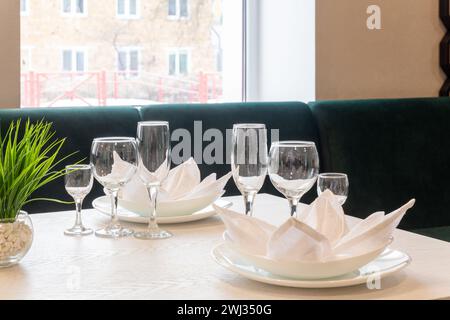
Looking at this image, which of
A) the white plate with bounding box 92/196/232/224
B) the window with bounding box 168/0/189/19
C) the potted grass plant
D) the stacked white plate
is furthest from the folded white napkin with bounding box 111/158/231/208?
the window with bounding box 168/0/189/19

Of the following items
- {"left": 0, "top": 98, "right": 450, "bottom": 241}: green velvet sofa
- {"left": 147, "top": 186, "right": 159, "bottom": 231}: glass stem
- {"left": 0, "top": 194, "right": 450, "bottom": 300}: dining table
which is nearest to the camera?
{"left": 0, "top": 194, "right": 450, "bottom": 300}: dining table

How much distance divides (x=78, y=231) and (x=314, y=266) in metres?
0.59

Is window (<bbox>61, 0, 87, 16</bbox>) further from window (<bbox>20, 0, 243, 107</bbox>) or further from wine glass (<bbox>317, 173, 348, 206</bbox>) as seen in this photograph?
wine glass (<bbox>317, 173, 348, 206</bbox>)

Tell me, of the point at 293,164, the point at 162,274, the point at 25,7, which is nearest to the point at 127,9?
the point at 25,7

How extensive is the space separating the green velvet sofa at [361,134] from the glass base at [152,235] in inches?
37.1

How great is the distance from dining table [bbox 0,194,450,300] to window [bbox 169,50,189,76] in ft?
5.55

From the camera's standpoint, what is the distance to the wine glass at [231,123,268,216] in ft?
4.21

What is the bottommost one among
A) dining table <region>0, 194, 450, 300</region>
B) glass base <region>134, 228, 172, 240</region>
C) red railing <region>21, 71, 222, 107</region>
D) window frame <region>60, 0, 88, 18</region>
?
dining table <region>0, 194, 450, 300</region>

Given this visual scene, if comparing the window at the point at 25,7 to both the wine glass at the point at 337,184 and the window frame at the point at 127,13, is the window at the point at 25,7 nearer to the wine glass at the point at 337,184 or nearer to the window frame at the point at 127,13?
the window frame at the point at 127,13

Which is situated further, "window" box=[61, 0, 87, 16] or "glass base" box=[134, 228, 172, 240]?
"window" box=[61, 0, 87, 16]

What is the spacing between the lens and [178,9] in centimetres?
302

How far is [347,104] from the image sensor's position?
8.80 feet

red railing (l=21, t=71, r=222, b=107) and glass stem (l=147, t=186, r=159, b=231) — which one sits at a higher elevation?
red railing (l=21, t=71, r=222, b=107)
